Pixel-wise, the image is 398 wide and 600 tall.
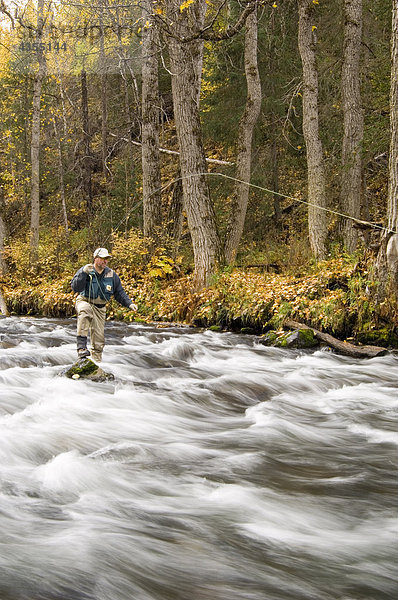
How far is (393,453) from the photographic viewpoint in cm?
598

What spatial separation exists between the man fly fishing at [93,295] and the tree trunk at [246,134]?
305 inches

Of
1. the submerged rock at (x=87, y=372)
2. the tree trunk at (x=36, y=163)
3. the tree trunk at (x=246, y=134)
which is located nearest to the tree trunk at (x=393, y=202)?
the submerged rock at (x=87, y=372)

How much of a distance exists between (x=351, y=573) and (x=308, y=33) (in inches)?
568

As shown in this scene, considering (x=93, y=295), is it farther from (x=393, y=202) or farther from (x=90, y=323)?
(x=393, y=202)

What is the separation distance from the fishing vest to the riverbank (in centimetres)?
405

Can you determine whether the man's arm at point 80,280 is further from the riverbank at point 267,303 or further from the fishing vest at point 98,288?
the riverbank at point 267,303

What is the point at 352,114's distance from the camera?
15.3 meters

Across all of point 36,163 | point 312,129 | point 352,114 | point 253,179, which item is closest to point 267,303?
point 312,129

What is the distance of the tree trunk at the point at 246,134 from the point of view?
1705 centimetres

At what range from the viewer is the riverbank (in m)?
10.6

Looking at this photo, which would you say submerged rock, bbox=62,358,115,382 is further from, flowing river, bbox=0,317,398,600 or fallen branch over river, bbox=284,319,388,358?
fallen branch over river, bbox=284,319,388,358

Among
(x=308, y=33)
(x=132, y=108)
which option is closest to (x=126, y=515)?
(x=308, y=33)

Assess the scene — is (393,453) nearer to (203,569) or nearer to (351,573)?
(351,573)

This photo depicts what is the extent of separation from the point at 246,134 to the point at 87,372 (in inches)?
424
